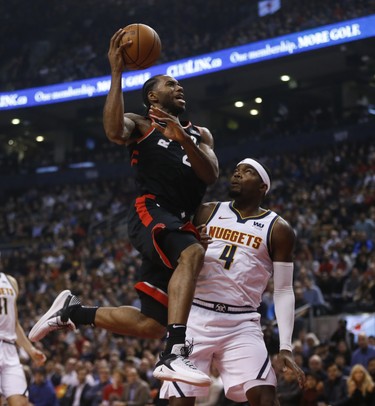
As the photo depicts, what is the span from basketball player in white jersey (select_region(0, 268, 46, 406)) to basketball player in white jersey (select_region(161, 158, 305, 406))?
282 cm

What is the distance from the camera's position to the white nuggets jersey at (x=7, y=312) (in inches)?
328

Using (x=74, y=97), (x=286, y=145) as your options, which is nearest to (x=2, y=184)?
(x=74, y=97)

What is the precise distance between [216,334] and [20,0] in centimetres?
3357

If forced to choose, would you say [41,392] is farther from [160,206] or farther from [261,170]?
[160,206]

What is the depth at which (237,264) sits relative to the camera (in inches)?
229

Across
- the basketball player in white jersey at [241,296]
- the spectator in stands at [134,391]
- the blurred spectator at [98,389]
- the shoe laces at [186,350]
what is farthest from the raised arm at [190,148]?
the blurred spectator at [98,389]

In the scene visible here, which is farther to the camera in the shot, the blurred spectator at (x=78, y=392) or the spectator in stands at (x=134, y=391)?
the blurred spectator at (x=78, y=392)

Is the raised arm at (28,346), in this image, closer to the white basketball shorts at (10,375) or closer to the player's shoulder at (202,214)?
the white basketball shorts at (10,375)

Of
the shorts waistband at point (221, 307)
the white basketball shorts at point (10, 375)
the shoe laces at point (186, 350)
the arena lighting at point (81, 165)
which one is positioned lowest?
the white basketball shorts at point (10, 375)

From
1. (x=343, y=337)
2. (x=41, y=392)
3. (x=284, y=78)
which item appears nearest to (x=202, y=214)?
(x=343, y=337)

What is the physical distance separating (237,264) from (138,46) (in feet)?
5.71

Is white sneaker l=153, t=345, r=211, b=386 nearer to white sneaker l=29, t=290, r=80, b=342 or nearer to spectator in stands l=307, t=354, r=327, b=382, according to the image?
white sneaker l=29, t=290, r=80, b=342

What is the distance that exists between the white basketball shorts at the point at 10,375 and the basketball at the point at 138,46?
392 cm

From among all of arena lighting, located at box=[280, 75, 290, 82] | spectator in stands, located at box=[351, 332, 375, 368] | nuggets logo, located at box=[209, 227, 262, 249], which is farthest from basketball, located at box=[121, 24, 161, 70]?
arena lighting, located at box=[280, 75, 290, 82]
